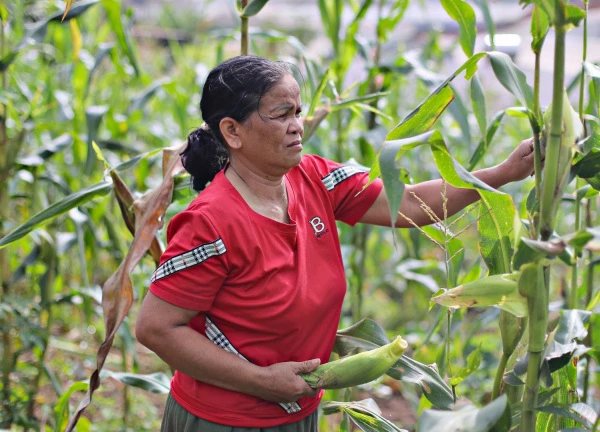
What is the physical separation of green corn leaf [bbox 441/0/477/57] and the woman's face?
305 mm

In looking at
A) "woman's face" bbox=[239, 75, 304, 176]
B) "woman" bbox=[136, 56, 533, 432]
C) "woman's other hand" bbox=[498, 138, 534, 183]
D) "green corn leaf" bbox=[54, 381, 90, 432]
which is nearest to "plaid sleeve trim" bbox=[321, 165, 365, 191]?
"woman" bbox=[136, 56, 533, 432]

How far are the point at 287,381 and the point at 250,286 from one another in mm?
168

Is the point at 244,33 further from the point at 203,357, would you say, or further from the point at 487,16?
the point at 203,357

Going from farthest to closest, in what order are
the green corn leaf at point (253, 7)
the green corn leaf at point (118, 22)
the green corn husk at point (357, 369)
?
1. the green corn leaf at point (118, 22)
2. the green corn leaf at point (253, 7)
3. the green corn husk at point (357, 369)

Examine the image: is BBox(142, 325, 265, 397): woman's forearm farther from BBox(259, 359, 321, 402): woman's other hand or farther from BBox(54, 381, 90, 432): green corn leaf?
BBox(54, 381, 90, 432): green corn leaf

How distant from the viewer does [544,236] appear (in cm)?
115

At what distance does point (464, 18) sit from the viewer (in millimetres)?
1429

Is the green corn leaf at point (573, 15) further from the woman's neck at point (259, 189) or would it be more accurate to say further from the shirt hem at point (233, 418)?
the shirt hem at point (233, 418)

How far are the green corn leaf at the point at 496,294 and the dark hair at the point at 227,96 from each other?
0.48m

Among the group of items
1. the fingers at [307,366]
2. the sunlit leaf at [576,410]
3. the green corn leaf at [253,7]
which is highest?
the green corn leaf at [253,7]

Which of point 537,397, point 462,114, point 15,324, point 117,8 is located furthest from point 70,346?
point 537,397

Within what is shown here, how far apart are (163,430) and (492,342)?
1.95 metres

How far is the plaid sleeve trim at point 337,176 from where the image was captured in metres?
1.57

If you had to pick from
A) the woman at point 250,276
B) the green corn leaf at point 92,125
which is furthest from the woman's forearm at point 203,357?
the green corn leaf at point 92,125
